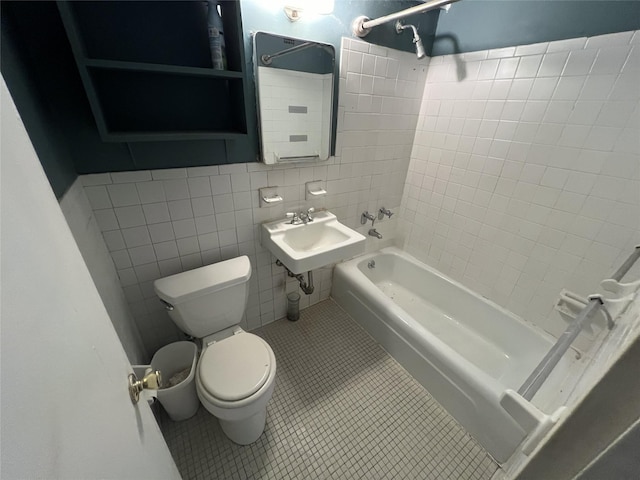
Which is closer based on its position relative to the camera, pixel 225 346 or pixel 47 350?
pixel 47 350

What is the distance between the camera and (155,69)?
84 centimetres

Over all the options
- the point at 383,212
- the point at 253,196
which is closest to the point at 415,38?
the point at 383,212

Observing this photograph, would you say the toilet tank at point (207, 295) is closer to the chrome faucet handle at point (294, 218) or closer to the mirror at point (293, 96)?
the chrome faucet handle at point (294, 218)

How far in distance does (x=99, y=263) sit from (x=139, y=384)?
Answer: 63 centimetres

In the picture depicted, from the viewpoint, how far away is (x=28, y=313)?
287mm

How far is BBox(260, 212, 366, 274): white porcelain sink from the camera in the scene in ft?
4.27

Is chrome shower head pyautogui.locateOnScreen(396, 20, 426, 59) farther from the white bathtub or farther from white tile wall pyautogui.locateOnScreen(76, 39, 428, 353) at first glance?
the white bathtub

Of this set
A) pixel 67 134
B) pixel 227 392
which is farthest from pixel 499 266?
pixel 67 134

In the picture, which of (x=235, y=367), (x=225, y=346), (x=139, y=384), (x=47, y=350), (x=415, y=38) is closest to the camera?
(x=47, y=350)

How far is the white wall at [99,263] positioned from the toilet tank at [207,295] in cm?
17

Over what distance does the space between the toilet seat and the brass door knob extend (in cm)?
48

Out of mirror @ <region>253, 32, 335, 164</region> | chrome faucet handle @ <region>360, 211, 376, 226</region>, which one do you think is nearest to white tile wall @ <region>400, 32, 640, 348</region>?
chrome faucet handle @ <region>360, 211, 376, 226</region>

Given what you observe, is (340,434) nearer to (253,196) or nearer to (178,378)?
(178,378)

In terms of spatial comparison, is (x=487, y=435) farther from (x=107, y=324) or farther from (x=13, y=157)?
(x=13, y=157)
